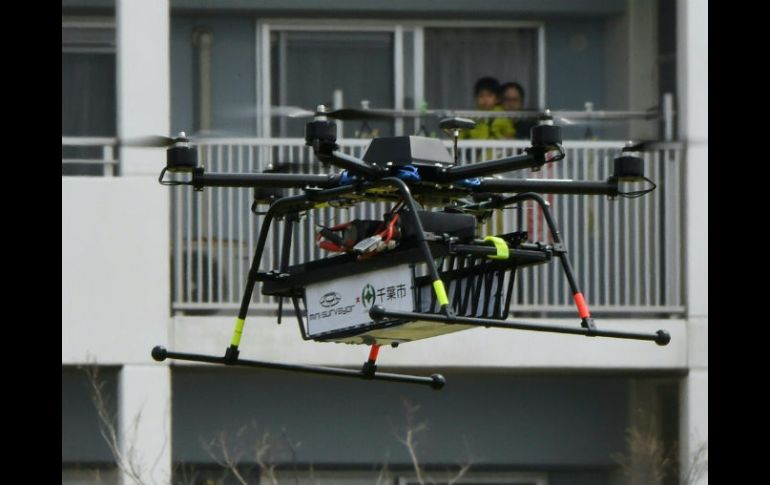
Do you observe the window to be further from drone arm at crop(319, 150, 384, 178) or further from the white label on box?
drone arm at crop(319, 150, 384, 178)

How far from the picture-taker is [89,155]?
19625 millimetres

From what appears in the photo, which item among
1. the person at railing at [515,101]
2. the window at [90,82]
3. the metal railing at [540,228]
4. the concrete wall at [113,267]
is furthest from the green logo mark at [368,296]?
the window at [90,82]

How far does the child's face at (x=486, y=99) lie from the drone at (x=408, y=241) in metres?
9.07

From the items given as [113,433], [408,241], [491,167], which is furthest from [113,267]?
[491,167]

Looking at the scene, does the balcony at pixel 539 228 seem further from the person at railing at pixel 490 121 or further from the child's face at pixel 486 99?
the child's face at pixel 486 99

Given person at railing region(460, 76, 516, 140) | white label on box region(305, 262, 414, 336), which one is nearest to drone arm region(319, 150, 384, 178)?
white label on box region(305, 262, 414, 336)

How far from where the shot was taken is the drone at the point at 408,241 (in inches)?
359

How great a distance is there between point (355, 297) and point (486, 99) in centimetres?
953

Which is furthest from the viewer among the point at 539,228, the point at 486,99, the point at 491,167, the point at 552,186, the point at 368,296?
the point at 486,99

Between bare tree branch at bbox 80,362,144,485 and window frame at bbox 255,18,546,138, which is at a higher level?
window frame at bbox 255,18,546,138

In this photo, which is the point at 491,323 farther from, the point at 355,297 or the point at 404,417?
the point at 404,417

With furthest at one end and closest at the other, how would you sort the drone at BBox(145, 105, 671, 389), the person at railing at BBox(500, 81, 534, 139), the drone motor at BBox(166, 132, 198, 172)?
the person at railing at BBox(500, 81, 534, 139), the drone motor at BBox(166, 132, 198, 172), the drone at BBox(145, 105, 671, 389)

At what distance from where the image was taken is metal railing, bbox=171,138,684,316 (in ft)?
59.7

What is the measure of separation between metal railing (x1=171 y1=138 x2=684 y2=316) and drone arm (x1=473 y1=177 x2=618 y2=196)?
8.30 m
